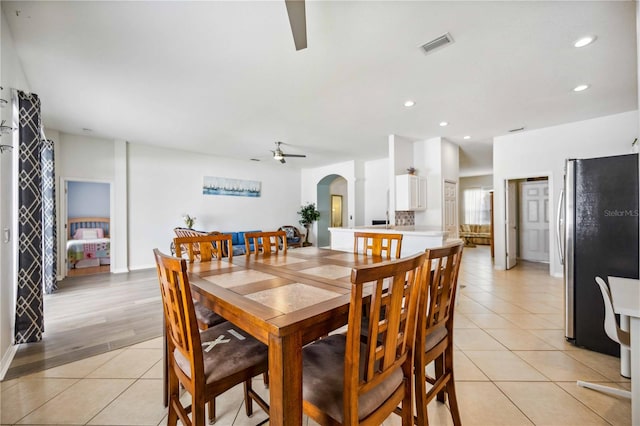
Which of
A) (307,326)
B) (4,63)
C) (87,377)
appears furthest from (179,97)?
(307,326)

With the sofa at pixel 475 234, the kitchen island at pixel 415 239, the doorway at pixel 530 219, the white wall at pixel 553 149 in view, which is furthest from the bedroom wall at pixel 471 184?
the kitchen island at pixel 415 239

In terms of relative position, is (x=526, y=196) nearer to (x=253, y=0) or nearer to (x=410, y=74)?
(x=410, y=74)

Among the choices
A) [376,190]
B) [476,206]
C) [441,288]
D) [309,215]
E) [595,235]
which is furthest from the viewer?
[476,206]

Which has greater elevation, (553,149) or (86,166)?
(553,149)

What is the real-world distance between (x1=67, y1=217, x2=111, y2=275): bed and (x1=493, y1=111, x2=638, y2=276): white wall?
333 inches

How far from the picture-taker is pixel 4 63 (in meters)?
2.08

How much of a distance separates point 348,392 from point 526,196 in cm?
739

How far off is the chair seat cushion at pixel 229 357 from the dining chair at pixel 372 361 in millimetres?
245

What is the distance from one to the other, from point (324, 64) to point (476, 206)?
9.35 m

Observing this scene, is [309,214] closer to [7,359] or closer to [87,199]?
[87,199]

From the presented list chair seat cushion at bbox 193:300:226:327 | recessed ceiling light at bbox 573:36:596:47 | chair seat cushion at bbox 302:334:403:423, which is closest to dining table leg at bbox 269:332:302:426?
chair seat cushion at bbox 302:334:403:423

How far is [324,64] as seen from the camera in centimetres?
267

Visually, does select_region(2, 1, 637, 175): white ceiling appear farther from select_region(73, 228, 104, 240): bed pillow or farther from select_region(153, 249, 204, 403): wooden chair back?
select_region(73, 228, 104, 240): bed pillow

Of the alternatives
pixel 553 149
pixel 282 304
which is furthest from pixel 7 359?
pixel 553 149
